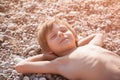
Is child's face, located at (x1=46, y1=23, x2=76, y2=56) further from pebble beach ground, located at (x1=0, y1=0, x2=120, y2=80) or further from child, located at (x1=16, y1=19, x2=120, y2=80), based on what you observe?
pebble beach ground, located at (x1=0, y1=0, x2=120, y2=80)

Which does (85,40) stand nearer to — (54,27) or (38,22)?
(54,27)

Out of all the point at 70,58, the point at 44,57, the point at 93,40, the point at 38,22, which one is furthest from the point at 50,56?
the point at 38,22

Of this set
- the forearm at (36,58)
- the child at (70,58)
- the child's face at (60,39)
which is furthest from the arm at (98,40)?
the forearm at (36,58)

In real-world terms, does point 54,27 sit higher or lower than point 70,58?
higher

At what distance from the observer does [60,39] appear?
163cm

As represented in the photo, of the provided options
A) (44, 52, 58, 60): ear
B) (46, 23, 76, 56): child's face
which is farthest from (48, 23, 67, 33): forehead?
(44, 52, 58, 60): ear

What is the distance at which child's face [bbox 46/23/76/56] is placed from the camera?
1.63 m

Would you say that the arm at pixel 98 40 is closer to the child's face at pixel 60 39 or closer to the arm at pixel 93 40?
the arm at pixel 93 40

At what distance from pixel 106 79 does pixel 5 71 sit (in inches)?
19.6

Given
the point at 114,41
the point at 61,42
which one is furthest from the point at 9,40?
the point at 114,41

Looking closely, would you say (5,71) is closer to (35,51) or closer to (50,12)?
(35,51)

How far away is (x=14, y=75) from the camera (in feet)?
5.45

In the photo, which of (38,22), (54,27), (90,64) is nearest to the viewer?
(90,64)

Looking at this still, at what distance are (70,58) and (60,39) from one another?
0.10m
